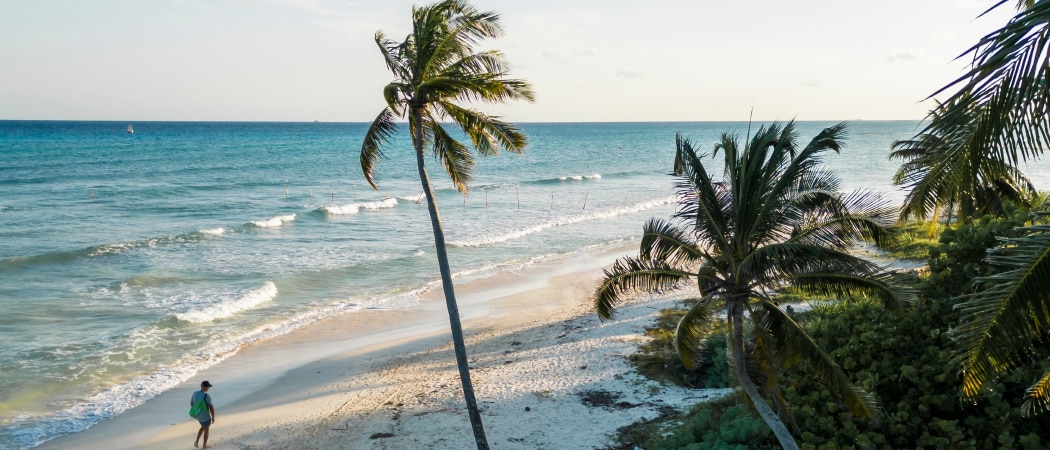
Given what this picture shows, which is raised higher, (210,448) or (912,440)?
(912,440)

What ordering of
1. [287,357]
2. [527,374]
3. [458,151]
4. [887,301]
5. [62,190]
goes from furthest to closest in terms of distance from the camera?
[62,190]
[287,357]
[527,374]
[458,151]
[887,301]

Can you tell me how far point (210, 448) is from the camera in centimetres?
Result: 1399

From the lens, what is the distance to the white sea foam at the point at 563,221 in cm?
3475

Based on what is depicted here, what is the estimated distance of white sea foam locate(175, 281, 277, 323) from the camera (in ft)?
72.3

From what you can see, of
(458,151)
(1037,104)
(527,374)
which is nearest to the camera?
(1037,104)

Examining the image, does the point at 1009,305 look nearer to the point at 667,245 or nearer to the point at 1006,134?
the point at 1006,134

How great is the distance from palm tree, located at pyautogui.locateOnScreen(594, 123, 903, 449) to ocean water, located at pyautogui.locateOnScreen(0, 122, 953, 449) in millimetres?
12774

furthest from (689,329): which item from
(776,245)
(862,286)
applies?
(862,286)

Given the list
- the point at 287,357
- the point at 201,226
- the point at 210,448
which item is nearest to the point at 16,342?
the point at 287,357

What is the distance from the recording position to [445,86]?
10.6 metres

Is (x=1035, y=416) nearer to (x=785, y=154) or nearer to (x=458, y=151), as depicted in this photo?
(x=785, y=154)

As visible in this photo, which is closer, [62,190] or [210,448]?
[210,448]

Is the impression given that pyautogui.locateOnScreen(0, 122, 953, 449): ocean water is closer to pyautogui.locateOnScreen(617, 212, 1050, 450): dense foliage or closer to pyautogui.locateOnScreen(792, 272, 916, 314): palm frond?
pyautogui.locateOnScreen(617, 212, 1050, 450): dense foliage

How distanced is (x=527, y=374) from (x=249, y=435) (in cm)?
583
